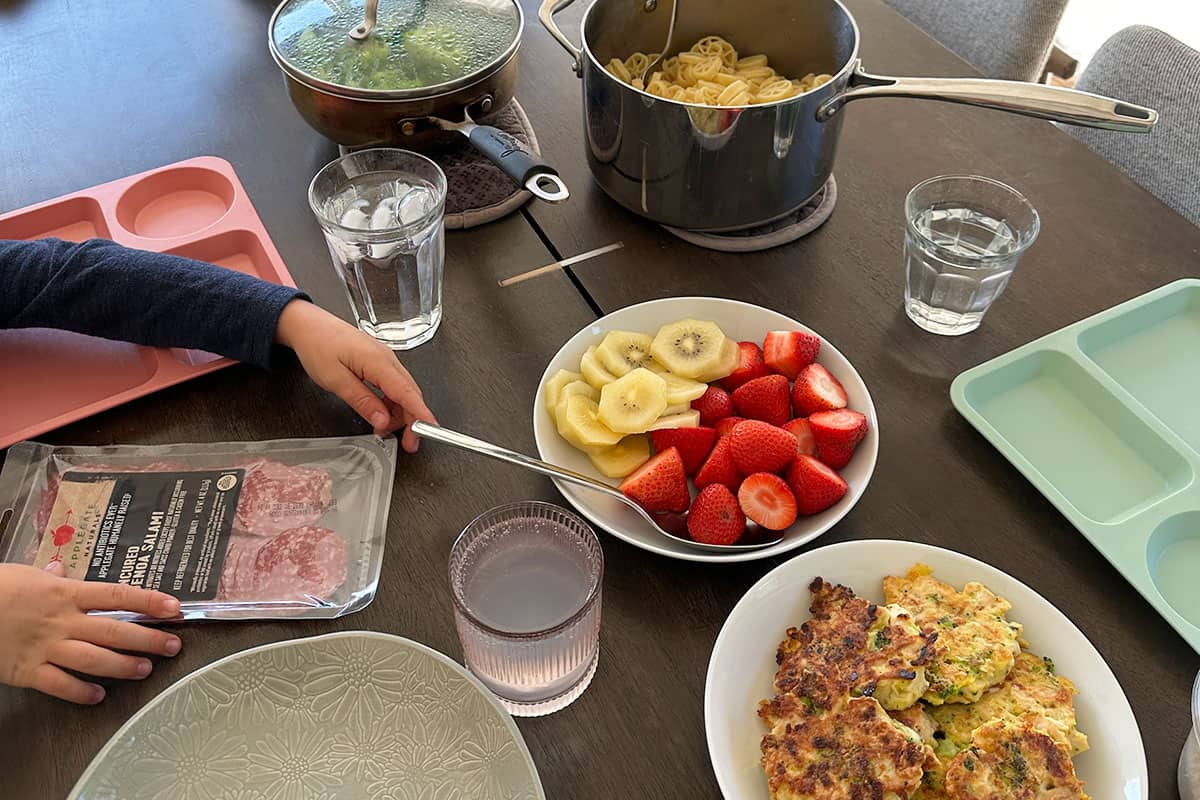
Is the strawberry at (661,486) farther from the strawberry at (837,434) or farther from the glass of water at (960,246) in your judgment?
the glass of water at (960,246)

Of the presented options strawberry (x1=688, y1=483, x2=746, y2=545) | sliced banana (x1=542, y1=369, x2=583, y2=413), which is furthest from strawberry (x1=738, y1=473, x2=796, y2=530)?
sliced banana (x1=542, y1=369, x2=583, y2=413)

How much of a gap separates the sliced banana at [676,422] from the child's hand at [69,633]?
49 cm

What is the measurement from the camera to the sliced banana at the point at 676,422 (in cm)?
95

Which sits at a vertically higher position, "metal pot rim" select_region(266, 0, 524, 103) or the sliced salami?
"metal pot rim" select_region(266, 0, 524, 103)

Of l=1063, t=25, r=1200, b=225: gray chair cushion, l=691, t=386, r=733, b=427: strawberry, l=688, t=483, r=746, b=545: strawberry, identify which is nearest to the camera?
l=688, t=483, r=746, b=545: strawberry

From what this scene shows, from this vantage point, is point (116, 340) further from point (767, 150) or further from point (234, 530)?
point (767, 150)

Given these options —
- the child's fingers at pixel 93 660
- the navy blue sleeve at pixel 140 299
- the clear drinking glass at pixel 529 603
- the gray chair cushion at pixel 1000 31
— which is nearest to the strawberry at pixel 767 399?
the clear drinking glass at pixel 529 603

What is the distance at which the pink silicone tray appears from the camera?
1063 mm

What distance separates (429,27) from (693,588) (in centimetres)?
89

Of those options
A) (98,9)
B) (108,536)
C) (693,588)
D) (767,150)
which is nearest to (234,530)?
(108,536)

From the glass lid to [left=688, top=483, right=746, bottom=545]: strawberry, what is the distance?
690 millimetres

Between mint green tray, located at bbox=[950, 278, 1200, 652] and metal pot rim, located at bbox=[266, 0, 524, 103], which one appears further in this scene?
metal pot rim, located at bbox=[266, 0, 524, 103]

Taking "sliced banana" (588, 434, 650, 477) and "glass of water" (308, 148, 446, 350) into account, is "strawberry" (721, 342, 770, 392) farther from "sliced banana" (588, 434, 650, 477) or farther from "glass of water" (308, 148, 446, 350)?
"glass of water" (308, 148, 446, 350)

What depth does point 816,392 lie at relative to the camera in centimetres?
98
